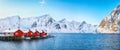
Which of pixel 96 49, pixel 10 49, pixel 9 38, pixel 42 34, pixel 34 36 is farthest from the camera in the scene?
pixel 42 34

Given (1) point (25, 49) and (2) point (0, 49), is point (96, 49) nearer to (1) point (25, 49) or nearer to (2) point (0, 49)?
(1) point (25, 49)

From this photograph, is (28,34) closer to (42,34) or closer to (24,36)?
(24,36)

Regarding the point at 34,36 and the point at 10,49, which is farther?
the point at 34,36

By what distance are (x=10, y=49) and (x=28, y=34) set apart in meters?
75.8

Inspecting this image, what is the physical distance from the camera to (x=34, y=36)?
16725 centimetres

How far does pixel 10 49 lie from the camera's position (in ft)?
271

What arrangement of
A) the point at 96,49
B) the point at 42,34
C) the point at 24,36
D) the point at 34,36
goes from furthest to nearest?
the point at 42,34 → the point at 34,36 → the point at 24,36 → the point at 96,49

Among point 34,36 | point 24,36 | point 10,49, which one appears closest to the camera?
point 10,49

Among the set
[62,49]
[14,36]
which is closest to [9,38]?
[14,36]

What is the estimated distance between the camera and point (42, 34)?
185m

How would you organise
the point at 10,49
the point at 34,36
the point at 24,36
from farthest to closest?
the point at 34,36, the point at 24,36, the point at 10,49

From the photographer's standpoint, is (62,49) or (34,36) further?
(34,36)

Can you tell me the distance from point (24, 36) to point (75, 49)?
67.3 meters

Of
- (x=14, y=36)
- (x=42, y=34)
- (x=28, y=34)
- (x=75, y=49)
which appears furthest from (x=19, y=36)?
(x=75, y=49)
